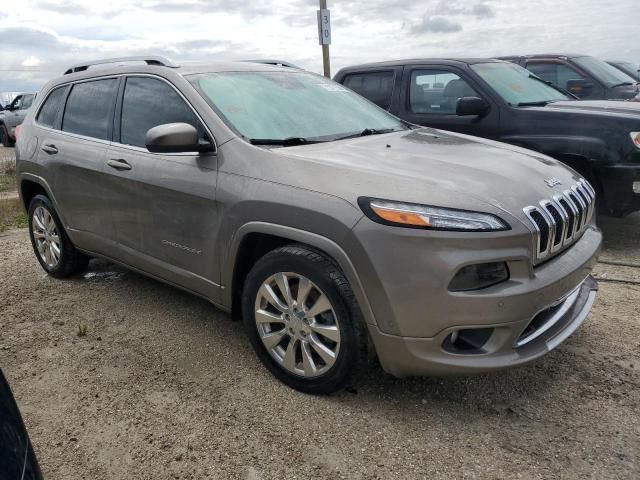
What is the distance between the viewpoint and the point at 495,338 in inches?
97.7

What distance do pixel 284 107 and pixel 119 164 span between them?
1.17 metres

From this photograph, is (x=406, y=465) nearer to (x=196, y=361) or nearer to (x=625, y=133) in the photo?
(x=196, y=361)

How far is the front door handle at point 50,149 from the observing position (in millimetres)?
4371

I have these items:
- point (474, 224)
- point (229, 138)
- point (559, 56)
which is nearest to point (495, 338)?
→ point (474, 224)

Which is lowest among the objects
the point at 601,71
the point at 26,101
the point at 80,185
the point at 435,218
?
the point at 26,101

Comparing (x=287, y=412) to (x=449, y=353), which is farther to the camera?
(x=287, y=412)

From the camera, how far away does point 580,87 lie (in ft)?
26.0

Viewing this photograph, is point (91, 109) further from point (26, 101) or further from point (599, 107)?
point (26, 101)

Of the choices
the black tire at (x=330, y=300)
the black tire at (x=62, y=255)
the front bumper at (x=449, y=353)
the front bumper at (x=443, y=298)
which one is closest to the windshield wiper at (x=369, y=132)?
the black tire at (x=330, y=300)

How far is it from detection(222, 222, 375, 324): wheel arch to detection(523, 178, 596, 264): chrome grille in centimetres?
79

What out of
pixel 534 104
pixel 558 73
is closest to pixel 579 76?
pixel 558 73

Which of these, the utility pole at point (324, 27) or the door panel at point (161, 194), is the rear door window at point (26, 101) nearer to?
the utility pole at point (324, 27)

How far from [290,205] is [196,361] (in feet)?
3.98

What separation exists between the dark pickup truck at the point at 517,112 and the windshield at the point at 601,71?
2398mm
